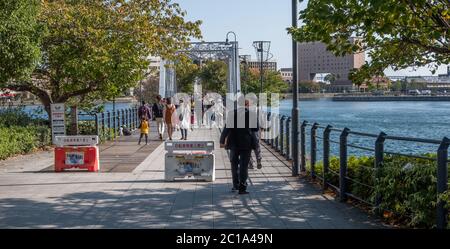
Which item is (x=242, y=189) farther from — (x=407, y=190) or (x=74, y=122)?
(x=74, y=122)

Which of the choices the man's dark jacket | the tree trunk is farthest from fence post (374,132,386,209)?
the tree trunk

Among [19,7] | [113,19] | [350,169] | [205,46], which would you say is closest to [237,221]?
[350,169]

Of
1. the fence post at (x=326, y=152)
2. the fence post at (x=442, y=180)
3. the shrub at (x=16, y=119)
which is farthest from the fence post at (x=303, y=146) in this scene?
the shrub at (x=16, y=119)

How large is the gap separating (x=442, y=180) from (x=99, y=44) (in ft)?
49.8

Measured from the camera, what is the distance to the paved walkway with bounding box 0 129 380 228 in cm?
782

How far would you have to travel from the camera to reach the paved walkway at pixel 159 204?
7.82m

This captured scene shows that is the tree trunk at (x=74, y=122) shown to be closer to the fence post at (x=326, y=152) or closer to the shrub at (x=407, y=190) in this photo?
the fence post at (x=326, y=152)

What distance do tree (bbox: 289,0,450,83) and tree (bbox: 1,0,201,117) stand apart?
10.4 metres

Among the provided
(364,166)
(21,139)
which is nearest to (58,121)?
(21,139)

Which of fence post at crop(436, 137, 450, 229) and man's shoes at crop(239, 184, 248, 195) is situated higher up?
fence post at crop(436, 137, 450, 229)

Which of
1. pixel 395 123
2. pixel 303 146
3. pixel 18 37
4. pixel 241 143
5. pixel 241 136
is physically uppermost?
pixel 18 37

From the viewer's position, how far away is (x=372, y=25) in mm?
8703

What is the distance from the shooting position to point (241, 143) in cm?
1027

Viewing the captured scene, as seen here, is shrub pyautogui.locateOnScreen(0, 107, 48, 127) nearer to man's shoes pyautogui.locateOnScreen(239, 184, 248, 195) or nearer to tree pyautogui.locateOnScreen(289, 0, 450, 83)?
man's shoes pyautogui.locateOnScreen(239, 184, 248, 195)
